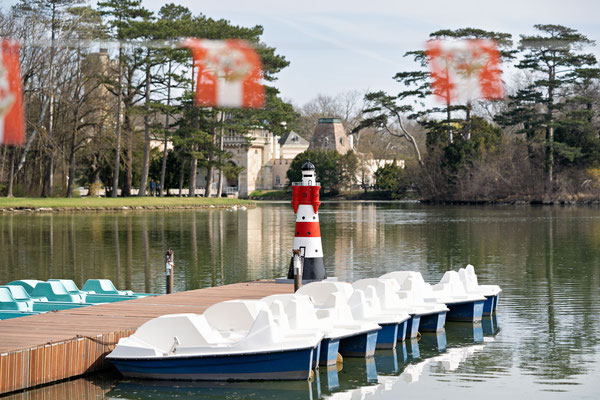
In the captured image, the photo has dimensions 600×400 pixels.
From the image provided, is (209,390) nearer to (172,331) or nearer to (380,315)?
(172,331)

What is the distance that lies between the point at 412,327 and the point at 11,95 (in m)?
39.3

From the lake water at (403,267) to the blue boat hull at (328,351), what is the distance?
19 cm

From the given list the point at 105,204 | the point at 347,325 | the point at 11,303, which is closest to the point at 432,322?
the point at 347,325

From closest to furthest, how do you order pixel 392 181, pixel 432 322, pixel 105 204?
1. pixel 432 322
2. pixel 105 204
3. pixel 392 181

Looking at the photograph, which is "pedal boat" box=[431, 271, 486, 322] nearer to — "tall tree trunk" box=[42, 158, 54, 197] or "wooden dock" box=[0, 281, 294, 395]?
"wooden dock" box=[0, 281, 294, 395]

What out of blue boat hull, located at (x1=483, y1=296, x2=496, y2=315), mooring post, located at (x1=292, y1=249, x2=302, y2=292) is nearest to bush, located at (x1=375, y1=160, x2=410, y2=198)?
blue boat hull, located at (x1=483, y1=296, x2=496, y2=315)

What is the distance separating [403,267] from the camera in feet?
76.1

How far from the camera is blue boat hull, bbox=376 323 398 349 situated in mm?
11789

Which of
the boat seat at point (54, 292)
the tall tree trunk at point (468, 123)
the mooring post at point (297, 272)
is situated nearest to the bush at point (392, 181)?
the tall tree trunk at point (468, 123)

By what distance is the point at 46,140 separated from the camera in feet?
180

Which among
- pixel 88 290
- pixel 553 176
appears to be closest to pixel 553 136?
pixel 553 176

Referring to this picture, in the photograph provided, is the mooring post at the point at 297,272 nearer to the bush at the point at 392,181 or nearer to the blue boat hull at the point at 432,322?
the blue boat hull at the point at 432,322

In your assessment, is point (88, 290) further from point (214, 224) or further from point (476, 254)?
point (214, 224)

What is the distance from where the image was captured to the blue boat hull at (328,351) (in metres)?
10.6
